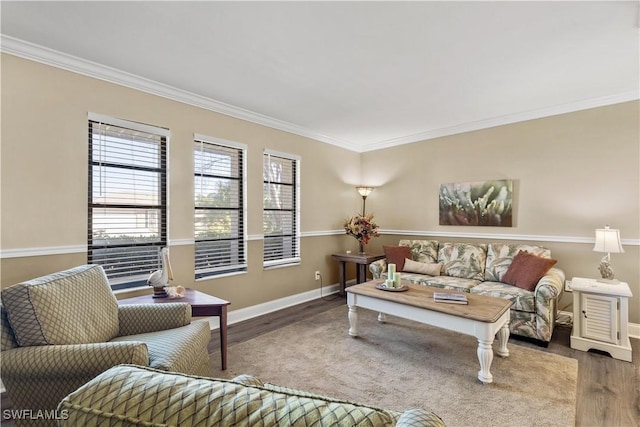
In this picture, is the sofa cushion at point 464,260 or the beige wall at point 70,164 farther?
the sofa cushion at point 464,260

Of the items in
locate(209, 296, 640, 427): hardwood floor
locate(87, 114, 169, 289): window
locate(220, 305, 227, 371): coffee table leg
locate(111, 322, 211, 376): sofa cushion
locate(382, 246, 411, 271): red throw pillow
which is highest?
locate(87, 114, 169, 289): window

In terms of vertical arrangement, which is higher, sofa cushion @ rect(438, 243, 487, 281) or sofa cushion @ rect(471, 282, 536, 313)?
sofa cushion @ rect(438, 243, 487, 281)

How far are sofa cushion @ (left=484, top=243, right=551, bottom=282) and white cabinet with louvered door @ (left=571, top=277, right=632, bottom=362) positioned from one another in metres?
0.67

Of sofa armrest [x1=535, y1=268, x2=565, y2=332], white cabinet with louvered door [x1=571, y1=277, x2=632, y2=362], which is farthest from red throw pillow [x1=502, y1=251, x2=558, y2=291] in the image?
white cabinet with louvered door [x1=571, y1=277, x2=632, y2=362]

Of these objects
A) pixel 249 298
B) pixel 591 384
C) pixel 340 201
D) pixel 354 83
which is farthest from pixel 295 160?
pixel 591 384

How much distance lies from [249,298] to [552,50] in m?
3.88

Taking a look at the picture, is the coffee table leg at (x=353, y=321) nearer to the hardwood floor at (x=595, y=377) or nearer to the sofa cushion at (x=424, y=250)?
the hardwood floor at (x=595, y=377)

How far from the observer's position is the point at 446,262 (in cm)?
416

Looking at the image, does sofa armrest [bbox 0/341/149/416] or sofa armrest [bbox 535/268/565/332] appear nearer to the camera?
sofa armrest [bbox 0/341/149/416]

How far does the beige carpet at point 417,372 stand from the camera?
2033mm

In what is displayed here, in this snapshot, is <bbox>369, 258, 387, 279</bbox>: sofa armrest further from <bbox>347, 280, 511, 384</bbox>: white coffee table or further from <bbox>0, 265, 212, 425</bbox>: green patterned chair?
<bbox>0, 265, 212, 425</bbox>: green patterned chair

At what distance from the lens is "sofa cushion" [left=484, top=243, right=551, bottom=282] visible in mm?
3604

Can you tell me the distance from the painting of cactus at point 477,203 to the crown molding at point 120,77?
259 centimetres

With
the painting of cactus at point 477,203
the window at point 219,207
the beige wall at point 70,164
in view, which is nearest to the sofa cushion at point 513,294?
the painting of cactus at point 477,203
